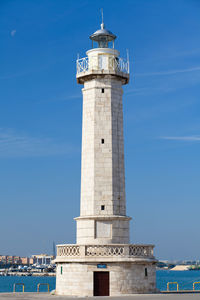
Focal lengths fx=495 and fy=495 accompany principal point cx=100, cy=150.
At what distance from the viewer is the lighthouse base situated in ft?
93.9

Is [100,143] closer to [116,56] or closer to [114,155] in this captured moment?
[114,155]

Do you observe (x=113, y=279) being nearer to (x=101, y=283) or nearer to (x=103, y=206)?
(x=101, y=283)

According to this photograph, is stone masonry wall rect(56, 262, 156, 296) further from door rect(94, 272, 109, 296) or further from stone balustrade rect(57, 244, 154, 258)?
stone balustrade rect(57, 244, 154, 258)

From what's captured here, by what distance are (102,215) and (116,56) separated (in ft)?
36.0

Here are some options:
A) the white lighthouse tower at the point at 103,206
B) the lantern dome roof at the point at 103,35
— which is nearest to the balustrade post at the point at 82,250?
the white lighthouse tower at the point at 103,206

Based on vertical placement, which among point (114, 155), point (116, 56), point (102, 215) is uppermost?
point (116, 56)

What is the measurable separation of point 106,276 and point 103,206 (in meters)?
4.38

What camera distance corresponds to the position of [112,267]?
94.1ft

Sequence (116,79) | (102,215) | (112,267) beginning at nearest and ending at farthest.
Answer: (112,267) → (102,215) → (116,79)

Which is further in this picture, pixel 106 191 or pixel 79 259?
pixel 106 191

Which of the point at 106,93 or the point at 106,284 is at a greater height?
the point at 106,93

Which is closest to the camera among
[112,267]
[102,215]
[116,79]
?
[112,267]

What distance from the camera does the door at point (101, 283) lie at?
28656 millimetres

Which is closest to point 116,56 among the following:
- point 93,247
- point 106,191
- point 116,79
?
point 116,79
